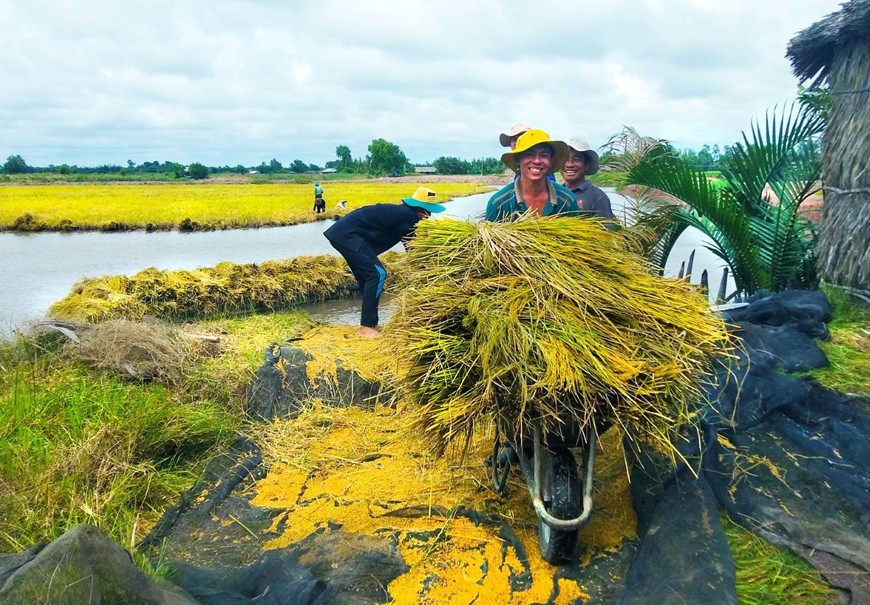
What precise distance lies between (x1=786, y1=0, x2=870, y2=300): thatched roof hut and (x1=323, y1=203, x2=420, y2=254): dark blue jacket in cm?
347

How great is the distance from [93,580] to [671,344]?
2090 millimetres

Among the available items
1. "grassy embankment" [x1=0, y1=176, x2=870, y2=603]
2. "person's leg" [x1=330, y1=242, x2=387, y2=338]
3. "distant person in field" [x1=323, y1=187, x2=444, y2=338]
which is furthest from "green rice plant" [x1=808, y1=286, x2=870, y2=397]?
"person's leg" [x1=330, y1=242, x2=387, y2=338]

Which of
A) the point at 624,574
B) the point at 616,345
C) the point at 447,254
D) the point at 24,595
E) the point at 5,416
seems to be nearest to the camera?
the point at 24,595

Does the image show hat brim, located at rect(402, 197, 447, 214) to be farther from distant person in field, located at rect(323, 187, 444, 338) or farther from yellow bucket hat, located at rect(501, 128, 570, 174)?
yellow bucket hat, located at rect(501, 128, 570, 174)

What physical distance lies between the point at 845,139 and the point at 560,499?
3.95 m

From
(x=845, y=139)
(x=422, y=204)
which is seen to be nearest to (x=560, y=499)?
(x=422, y=204)

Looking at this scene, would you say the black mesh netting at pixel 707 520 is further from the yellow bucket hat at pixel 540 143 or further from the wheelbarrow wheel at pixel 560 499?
the yellow bucket hat at pixel 540 143

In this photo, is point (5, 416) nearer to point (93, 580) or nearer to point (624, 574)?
point (93, 580)

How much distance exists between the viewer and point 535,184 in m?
3.52

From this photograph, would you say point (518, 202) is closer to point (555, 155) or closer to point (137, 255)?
point (555, 155)

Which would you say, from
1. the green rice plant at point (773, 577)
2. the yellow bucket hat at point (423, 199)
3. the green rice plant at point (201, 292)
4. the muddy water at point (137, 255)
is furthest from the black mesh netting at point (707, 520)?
the green rice plant at point (201, 292)

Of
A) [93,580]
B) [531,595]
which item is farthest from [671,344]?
[93,580]

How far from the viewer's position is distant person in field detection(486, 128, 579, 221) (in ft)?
11.2

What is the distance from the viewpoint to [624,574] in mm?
2432
